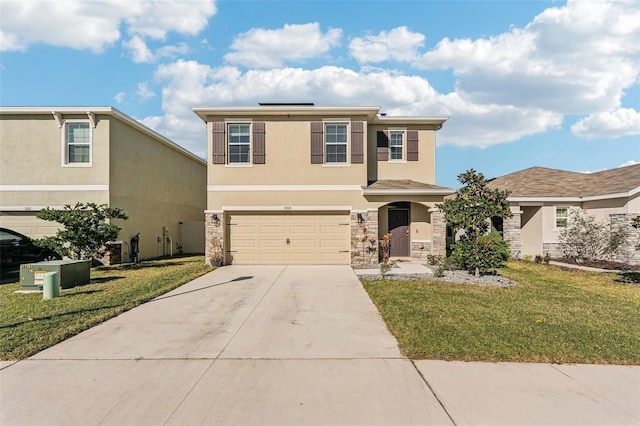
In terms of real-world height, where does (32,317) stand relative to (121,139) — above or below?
below

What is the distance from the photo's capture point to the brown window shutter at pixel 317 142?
1427 centimetres

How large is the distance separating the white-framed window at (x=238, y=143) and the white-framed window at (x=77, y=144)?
5.69m

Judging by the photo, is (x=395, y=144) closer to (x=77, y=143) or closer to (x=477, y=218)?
(x=477, y=218)

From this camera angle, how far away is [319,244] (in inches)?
562

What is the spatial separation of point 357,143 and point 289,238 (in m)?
4.78

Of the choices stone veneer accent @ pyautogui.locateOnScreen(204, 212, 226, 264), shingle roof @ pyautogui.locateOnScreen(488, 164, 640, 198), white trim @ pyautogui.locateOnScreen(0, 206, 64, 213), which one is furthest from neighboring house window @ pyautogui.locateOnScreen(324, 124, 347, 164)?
white trim @ pyautogui.locateOnScreen(0, 206, 64, 213)

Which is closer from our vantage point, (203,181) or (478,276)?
(478,276)

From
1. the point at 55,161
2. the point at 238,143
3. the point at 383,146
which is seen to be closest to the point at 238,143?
the point at 238,143

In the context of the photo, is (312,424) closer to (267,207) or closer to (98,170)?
(267,207)

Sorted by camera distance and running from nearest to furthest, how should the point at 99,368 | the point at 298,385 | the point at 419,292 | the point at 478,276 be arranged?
the point at 298,385
the point at 99,368
the point at 419,292
the point at 478,276

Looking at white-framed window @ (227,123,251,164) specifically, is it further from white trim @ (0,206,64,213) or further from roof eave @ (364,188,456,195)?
white trim @ (0,206,64,213)

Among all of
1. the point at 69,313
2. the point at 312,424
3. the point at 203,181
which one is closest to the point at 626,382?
the point at 312,424

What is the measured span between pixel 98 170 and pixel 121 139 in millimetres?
1703

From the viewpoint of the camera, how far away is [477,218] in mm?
11055
